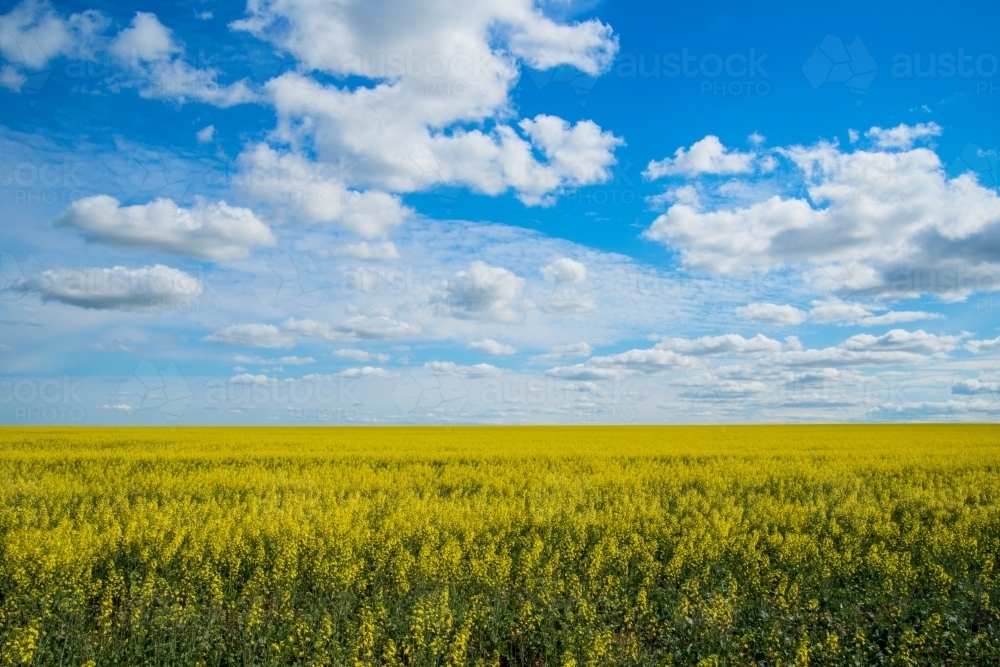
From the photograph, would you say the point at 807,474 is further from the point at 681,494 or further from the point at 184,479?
the point at 184,479

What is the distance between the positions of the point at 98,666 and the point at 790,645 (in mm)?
7263

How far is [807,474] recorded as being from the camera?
864 inches

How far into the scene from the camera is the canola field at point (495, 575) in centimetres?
686

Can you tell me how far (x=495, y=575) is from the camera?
29.8ft

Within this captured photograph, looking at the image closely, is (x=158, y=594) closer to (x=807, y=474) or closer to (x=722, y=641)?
(x=722, y=641)

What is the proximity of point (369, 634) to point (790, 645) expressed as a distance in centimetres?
440

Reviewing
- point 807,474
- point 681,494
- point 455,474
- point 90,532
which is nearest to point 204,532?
point 90,532

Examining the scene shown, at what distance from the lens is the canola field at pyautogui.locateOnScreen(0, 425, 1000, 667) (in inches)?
270

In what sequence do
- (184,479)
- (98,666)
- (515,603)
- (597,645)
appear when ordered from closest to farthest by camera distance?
(597,645) → (98,666) → (515,603) → (184,479)

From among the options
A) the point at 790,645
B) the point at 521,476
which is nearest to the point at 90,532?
the point at 790,645

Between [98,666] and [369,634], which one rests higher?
[369,634]

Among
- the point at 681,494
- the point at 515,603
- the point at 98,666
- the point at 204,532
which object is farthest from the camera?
the point at 681,494

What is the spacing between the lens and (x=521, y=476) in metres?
21.0

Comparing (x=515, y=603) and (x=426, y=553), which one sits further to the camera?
(x=426, y=553)
